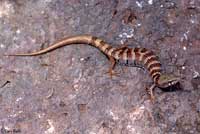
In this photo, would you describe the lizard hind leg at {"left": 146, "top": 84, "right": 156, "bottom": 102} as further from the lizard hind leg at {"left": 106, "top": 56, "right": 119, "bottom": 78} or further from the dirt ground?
the lizard hind leg at {"left": 106, "top": 56, "right": 119, "bottom": 78}

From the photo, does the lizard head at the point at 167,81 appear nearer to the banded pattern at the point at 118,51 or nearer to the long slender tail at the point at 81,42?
the banded pattern at the point at 118,51

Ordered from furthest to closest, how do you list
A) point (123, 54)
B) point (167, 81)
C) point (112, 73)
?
point (123, 54) → point (112, 73) → point (167, 81)

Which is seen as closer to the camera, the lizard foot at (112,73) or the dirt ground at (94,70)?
the dirt ground at (94,70)

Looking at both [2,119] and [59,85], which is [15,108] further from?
[59,85]

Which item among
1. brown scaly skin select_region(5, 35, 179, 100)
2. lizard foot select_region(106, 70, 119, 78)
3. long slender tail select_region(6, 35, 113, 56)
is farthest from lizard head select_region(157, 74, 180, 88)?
long slender tail select_region(6, 35, 113, 56)

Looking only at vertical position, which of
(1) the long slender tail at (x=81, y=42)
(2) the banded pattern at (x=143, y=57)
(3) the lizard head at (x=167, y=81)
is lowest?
(3) the lizard head at (x=167, y=81)

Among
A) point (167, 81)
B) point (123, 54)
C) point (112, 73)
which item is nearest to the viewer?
point (167, 81)

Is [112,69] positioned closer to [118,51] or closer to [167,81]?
[118,51]

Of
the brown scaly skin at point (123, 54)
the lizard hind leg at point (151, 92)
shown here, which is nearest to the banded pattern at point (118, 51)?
the brown scaly skin at point (123, 54)

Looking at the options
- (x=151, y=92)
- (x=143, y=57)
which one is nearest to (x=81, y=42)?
(x=143, y=57)
